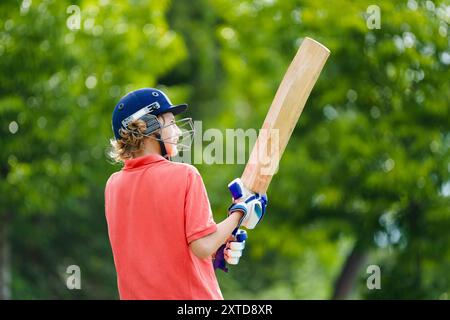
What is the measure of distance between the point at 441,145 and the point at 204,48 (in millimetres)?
8760

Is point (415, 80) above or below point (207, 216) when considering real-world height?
above

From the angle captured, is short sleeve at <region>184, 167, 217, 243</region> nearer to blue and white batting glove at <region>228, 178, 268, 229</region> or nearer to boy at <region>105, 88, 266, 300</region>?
boy at <region>105, 88, 266, 300</region>

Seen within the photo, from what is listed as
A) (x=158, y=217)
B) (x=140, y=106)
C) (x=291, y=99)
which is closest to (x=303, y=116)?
(x=291, y=99)

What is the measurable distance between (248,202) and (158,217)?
0.57 metres

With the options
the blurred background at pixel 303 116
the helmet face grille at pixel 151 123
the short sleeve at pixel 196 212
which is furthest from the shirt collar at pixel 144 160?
the blurred background at pixel 303 116

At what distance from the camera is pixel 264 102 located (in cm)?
1265

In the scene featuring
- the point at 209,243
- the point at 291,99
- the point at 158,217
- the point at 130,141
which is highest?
the point at 291,99

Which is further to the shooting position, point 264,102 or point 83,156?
point 264,102

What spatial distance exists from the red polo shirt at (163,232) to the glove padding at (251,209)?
247 millimetres

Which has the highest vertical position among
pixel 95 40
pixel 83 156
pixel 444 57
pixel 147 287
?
pixel 95 40

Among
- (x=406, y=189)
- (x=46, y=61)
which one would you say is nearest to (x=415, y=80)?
(x=406, y=189)

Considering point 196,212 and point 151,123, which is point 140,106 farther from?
point 196,212

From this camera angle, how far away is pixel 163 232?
3.69 meters

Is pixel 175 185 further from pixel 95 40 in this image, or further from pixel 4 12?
pixel 95 40
